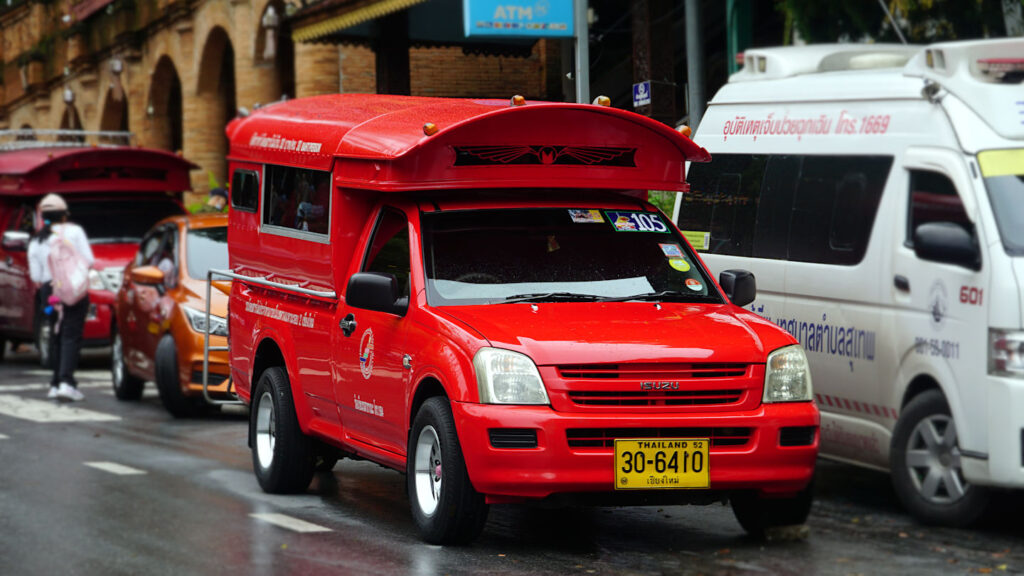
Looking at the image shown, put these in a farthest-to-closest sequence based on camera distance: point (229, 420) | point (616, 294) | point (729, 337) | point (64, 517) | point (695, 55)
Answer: point (695, 55)
point (229, 420)
point (64, 517)
point (616, 294)
point (729, 337)

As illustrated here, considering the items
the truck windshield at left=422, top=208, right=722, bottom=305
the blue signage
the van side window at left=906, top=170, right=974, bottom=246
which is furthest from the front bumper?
the blue signage

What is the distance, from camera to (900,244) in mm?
9562

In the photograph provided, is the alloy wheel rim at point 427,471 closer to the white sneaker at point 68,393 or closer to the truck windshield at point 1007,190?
the truck windshield at point 1007,190

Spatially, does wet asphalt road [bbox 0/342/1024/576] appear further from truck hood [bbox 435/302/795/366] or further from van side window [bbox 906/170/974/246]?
van side window [bbox 906/170/974/246]

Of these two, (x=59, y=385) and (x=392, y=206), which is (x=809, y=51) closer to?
(x=392, y=206)

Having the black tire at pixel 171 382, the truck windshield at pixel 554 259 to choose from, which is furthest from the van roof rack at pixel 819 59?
the black tire at pixel 171 382

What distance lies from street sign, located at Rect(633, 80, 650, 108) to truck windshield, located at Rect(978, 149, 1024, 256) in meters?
6.56

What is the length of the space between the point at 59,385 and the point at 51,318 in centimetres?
71

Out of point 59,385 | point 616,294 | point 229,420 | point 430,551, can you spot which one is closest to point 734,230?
point 616,294

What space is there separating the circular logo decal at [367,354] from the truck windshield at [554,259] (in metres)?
0.54

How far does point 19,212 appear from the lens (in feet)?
70.5

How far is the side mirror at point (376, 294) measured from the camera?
8.60m

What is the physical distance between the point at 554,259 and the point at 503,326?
3.03 feet

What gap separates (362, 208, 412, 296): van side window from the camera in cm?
905
